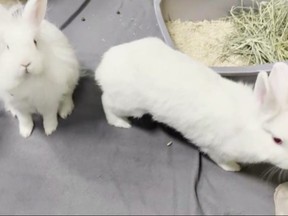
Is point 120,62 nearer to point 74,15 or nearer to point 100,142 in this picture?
point 100,142

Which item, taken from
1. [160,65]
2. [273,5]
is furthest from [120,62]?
[273,5]

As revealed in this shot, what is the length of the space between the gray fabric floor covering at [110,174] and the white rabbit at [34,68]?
0.24ft

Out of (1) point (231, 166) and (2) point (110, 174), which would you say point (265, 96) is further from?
(2) point (110, 174)

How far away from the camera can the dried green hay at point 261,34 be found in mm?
1792

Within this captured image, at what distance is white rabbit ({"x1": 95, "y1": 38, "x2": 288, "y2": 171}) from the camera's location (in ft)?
4.17

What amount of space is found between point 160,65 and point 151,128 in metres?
0.29

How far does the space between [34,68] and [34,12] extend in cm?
16

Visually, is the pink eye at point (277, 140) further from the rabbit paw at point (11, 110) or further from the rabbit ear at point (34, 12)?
the rabbit paw at point (11, 110)

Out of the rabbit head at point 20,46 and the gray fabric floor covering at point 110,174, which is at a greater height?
the rabbit head at point 20,46

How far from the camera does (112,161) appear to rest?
5.07ft

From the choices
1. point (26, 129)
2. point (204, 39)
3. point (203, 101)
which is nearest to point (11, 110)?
point (26, 129)

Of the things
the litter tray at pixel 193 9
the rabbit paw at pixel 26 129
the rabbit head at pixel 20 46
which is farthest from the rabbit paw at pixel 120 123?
the litter tray at pixel 193 9

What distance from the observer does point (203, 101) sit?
1373 millimetres

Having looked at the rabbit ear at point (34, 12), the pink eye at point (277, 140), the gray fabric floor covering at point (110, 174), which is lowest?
the gray fabric floor covering at point (110, 174)
